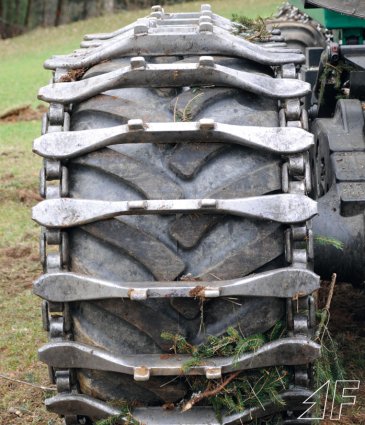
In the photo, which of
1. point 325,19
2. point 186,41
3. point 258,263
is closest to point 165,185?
point 258,263

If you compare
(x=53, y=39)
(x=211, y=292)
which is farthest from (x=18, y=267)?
(x=53, y=39)

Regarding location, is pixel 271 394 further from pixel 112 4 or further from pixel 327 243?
pixel 112 4

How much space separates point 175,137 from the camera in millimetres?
3049

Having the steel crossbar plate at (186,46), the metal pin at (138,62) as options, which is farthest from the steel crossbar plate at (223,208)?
the steel crossbar plate at (186,46)

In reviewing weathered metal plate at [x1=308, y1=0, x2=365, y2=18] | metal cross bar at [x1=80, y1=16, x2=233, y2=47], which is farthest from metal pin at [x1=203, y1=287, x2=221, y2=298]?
weathered metal plate at [x1=308, y1=0, x2=365, y2=18]

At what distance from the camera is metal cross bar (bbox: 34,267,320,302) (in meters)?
2.92

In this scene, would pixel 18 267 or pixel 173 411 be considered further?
pixel 18 267

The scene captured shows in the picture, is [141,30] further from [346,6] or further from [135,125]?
[346,6]

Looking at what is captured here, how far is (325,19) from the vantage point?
15.5 feet

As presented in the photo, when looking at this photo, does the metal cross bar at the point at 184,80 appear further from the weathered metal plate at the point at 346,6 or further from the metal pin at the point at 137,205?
the weathered metal plate at the point at 346,6

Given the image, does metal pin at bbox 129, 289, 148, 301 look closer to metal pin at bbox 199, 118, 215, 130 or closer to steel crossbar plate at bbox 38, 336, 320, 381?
steel crossbar plate at bbox 38, 336, 320, 381

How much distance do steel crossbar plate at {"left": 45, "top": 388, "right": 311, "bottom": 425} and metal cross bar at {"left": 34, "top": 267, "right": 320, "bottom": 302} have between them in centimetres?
36

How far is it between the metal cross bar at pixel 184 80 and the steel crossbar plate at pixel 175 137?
0.19 m

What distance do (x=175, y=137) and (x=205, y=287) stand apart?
1.64 ft
